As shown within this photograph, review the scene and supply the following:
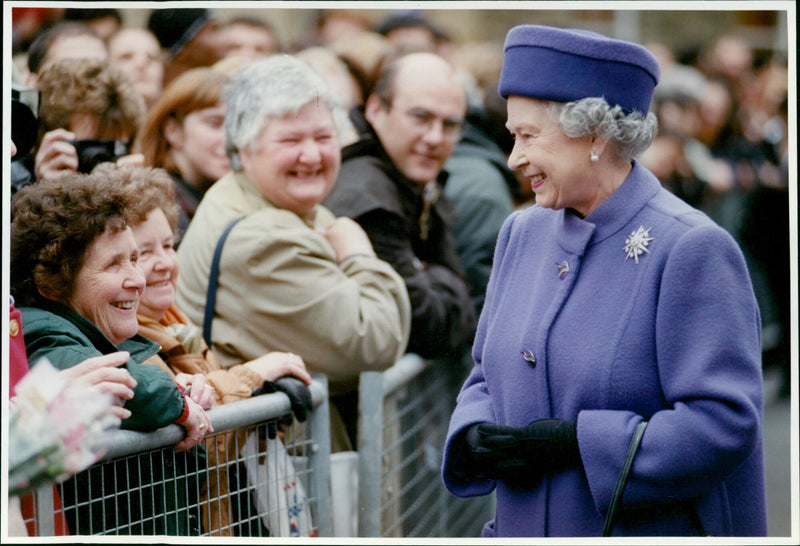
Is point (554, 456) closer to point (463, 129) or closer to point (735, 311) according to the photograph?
point (735, 311)

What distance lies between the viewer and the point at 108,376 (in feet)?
8.39

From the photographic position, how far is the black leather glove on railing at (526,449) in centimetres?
279

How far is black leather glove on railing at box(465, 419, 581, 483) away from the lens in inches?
110

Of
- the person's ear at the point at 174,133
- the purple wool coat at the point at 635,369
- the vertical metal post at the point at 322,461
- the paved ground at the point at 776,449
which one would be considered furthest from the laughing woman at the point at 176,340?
the paved ground at the point at 776,449

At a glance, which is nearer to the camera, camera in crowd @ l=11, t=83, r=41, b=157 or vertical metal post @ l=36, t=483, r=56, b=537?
vertical metal post @ l=36, t=483, r=56, b=537

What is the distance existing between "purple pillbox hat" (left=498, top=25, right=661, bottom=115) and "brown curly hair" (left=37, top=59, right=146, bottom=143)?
1631mm

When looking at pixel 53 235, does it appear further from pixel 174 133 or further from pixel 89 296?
pixel 174 133

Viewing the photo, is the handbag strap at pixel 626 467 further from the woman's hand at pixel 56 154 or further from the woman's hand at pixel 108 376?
the woman's hand at pixel 56 154

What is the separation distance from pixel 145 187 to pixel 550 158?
45.7 inches

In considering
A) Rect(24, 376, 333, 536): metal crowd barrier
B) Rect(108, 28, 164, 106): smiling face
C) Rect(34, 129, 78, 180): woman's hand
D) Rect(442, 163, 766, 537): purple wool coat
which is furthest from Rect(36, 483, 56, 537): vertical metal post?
Rect(108, 28, 164, 106): smiling face

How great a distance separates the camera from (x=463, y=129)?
19.1ft

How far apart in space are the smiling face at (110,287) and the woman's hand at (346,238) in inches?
44.6

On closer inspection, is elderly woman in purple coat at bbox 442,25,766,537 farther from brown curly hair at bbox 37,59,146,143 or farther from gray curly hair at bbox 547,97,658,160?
brown curly hair at bbox 37,59,146,143

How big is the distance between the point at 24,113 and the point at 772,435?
704 centimetres
